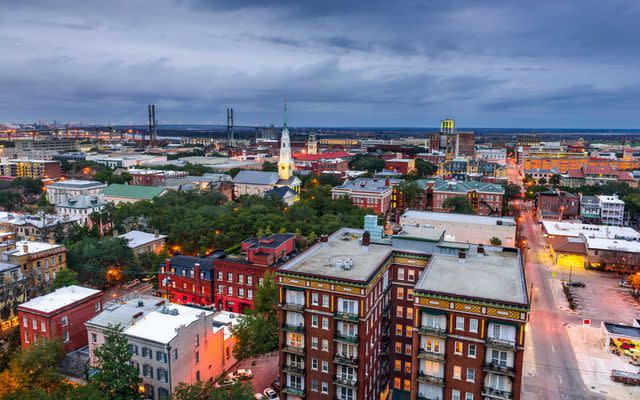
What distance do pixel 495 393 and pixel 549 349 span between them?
95.4 feet

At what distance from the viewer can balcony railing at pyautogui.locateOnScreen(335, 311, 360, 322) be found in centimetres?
3938

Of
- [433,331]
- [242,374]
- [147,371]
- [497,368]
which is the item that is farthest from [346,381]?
[147,371]

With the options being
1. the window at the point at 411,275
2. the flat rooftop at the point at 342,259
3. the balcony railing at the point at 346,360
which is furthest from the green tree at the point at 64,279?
the window at the point at 411,275

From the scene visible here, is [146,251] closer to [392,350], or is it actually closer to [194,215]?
[194,215]

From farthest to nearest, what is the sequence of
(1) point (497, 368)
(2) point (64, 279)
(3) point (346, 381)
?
(2) point (64, 279)
(3) point (346, 381)
(1) point (497, 368)

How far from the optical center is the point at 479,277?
41031 mm

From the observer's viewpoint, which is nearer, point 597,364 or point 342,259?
point 342,259

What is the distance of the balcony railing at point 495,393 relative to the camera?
35.1 metres

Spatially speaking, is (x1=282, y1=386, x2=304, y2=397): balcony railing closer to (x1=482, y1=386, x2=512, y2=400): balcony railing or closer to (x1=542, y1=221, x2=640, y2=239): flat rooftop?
(x1=482, y1=386, x2=512, y2=400): balcony railing

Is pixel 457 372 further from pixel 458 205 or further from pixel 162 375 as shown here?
pixel 458 205

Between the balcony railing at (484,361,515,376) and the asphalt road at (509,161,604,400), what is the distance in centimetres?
1748

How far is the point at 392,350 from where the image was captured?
49062 mm

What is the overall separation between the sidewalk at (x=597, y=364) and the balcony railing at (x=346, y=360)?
2949 centimetres

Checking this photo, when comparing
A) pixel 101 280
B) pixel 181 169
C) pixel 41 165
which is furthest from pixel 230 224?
pixel 41 165
